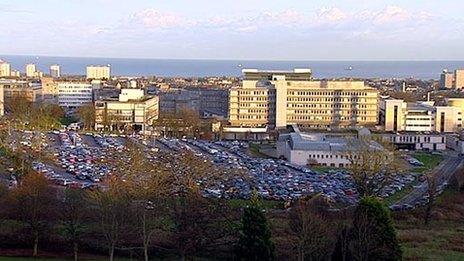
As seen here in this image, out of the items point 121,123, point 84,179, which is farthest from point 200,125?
point 84,179

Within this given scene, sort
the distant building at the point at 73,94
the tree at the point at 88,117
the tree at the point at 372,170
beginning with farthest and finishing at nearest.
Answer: the distant building at the point at 73,94 → the tree at the point at 88,117 → the tree at the point at 372,170

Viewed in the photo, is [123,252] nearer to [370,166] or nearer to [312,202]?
[312,202]

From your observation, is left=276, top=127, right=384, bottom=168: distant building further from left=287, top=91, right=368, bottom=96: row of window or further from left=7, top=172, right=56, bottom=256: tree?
left=7, top=172, right=56, bottom=256: tree

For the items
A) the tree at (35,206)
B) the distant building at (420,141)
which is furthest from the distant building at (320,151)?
the tree at (35,206)

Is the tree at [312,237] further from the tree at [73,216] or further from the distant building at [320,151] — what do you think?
the distant building at [320,151]

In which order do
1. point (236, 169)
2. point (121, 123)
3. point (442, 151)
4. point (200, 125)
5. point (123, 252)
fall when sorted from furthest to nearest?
point (121, 123) < point (200, 125) < point (442, 151) < point (236, 169) < point (123, 252)

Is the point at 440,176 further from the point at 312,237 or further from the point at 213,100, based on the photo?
the point at 213,100
